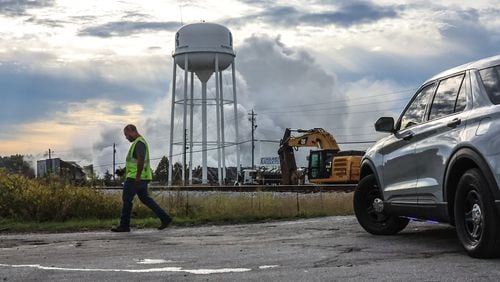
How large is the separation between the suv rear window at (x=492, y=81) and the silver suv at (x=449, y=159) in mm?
10

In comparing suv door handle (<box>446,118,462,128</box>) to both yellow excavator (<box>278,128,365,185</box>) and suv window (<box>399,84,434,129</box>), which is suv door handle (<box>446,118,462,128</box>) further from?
yellow excavator (<box>278,128,365,185</box>)

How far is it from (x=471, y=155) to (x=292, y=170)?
30.8m

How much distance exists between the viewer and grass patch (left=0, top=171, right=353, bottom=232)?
12258 mm

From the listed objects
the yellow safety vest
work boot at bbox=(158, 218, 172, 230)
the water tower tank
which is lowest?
work boot at bbox=(158, 218, 172, 230)

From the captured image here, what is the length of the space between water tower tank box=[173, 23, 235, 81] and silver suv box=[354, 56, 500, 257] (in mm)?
47906

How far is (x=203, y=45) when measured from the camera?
55.7 m

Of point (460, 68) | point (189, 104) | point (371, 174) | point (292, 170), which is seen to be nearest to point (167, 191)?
point (371, 174)

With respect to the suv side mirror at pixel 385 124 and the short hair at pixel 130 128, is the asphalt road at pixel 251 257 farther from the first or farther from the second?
the short hair at pixel 130 128

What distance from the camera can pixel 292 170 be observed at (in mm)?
36625

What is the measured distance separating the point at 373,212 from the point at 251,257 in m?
2.60

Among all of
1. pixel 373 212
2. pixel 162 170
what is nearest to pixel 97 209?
pixel 373 212

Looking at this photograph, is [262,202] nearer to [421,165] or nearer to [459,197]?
[421,165]

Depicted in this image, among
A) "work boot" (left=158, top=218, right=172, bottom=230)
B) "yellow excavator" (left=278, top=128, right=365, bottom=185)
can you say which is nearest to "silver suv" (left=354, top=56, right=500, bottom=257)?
"work boot" (left=158, top=218, right=172, bottom=230)

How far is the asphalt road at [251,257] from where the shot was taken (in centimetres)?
564
